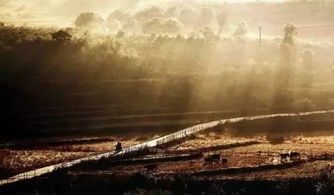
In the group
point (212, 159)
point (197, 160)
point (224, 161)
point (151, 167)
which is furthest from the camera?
point (197, 160)

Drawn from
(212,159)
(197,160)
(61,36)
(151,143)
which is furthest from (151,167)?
(61,36)

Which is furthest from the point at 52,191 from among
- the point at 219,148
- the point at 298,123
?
the point at 298,123

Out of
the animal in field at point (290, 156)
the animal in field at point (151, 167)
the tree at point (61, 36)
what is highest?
the tree at point (61, 36)

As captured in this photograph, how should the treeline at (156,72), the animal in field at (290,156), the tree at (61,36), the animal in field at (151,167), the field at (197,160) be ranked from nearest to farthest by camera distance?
Answer: the field at (197,160) < the animal in field at (151,167) < the animal in field at (290,156) < the treeline at (156,72) < the tree at (61,36)

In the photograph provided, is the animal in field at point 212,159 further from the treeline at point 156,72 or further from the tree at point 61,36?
the tree at point 61,36

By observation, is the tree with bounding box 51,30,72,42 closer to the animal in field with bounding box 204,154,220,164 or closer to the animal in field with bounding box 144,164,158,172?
the animal in field with bounding box 204,154,220,164

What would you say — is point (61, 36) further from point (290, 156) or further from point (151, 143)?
point (290, 156)

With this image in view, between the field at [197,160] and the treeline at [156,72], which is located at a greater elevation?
the treeline at [156,72]

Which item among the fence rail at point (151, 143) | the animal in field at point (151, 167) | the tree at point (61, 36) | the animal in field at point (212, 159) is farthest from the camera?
the tree at point (61, 36)

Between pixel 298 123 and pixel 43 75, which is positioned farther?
pixel 43 75

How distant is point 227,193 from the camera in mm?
52875

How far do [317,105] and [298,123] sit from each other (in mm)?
18427

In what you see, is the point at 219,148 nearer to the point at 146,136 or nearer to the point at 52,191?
the point at 146,136

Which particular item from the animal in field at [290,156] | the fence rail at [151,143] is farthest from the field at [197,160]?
the fence rail at [151,143]
